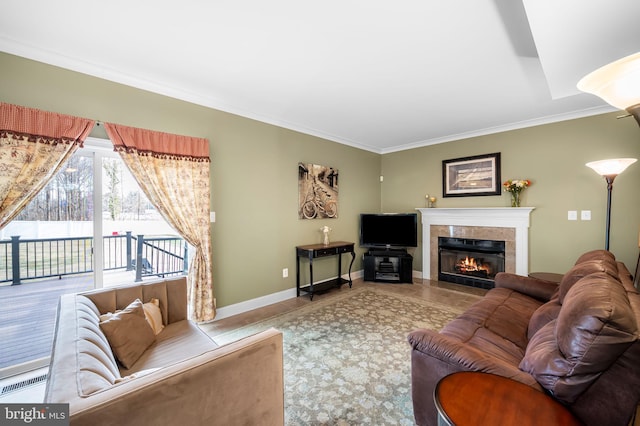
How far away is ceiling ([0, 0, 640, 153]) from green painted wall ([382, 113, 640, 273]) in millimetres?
412

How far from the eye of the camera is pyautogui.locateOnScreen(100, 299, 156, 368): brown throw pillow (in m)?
1.56

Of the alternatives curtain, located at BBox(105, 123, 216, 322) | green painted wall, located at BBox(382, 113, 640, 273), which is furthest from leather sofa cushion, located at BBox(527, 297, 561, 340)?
curtain, located at BBox(105, 123, 216, 322)

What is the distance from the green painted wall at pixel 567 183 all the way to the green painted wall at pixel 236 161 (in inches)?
105

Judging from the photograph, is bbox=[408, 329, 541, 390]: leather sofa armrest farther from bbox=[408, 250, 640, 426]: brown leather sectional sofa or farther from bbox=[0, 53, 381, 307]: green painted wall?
bbox=[0, 53, 381, 307]: green painted wall

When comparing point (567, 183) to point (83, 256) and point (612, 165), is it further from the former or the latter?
point (83, 256)

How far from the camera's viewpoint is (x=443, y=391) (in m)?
1.15

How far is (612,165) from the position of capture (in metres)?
2.83

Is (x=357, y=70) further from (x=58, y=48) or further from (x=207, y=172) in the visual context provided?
(x=58, y=48)

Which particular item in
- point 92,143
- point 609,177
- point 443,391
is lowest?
point 443,391

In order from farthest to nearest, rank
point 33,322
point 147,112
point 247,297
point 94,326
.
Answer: point 247,297 → point 147,112 → point 33,322 → point 94,326

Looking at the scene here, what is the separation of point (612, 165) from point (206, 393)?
4.16m

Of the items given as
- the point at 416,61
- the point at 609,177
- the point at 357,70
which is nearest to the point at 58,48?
the point at 357,70

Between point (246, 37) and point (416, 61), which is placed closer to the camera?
point (246, 37)

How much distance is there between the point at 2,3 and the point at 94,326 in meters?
2.17
